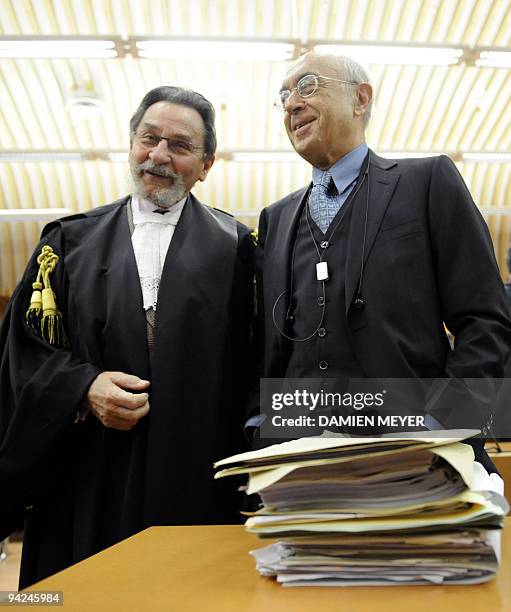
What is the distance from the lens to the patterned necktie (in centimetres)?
217

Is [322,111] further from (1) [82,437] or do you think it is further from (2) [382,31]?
(2) [382,31]

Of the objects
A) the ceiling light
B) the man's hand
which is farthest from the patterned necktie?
the ceiling light

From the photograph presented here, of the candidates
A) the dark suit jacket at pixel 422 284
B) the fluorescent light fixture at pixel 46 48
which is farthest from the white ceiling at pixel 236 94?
the dark suit jacket at pixel 422 284

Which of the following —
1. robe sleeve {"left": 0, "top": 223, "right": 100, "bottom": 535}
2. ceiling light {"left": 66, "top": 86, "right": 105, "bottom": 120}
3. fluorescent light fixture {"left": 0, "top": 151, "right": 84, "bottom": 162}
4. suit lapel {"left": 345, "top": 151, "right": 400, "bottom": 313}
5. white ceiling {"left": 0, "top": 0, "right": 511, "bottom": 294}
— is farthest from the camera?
fluorescent light fixture {"left": 0, "top": 151, "right": 84, "bottom": 162}

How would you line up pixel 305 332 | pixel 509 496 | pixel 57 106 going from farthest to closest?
pixel 57 106 → pixel 509 496 → pixel 305 332

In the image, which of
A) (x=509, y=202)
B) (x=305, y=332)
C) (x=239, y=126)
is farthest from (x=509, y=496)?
(x=509, y=202)

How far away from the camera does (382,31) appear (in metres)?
6.88

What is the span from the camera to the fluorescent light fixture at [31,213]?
9.25 m

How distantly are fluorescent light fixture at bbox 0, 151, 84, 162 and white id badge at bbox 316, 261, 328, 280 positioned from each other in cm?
684

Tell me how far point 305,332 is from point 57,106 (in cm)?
691

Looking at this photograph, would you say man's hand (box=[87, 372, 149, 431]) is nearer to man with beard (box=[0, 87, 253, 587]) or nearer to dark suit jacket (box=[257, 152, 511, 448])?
man with beard (box=[0, 87, 253, 587])

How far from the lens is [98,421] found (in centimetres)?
225

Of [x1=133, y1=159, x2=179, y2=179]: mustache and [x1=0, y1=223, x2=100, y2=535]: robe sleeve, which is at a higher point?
[x1=133, y1=159, x2=179, y2=179]: mustache

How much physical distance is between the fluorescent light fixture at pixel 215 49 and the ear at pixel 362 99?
3903 millimetres
